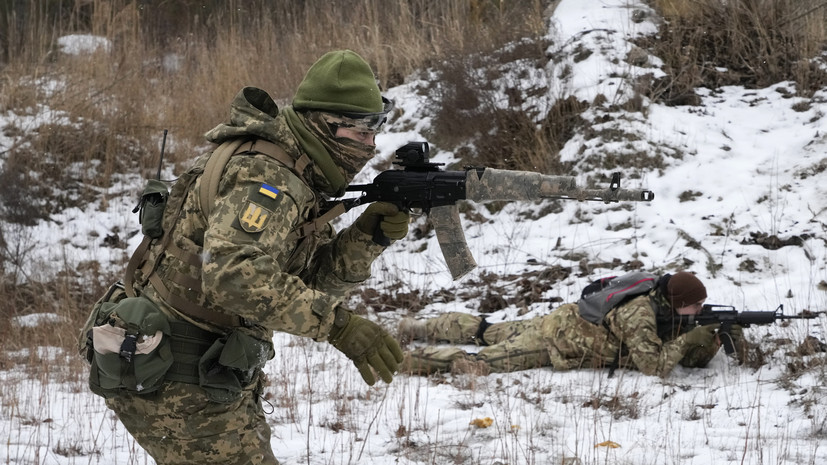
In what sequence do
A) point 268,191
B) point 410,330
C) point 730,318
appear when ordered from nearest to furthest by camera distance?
1. point 268,191
2. point 730,318
3. point 410,330

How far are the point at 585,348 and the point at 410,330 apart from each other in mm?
1331

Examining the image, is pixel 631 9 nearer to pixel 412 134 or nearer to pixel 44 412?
pixel 412 134

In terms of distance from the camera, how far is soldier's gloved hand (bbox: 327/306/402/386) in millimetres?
2301

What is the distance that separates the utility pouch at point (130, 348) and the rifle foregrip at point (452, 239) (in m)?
1.19

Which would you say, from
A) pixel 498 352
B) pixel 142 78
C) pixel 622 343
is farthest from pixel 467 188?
pixel 142 78

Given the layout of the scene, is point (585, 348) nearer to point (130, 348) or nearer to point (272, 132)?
point (272, 132)

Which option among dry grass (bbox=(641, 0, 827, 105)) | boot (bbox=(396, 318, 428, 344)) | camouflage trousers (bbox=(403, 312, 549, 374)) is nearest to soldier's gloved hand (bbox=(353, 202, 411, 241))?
camouflage trousers (bbox=(403, 312, 549, 374))

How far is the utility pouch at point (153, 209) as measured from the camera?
2.48 meters

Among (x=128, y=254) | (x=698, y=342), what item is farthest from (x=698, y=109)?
(x=128, y=254)

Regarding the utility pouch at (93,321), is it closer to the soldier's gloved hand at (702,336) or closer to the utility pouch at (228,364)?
the utility pouch at (228,364)

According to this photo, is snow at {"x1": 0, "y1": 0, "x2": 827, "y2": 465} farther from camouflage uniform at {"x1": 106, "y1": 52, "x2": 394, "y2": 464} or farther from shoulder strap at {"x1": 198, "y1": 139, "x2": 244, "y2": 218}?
shoulder strap at {"x1": 198, "y1": 139, "x2": 244, "y2": 218}

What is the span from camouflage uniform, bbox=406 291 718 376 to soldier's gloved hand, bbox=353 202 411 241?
→ 240cm

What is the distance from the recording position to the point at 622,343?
5.40 metres

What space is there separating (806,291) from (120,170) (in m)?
7.37
